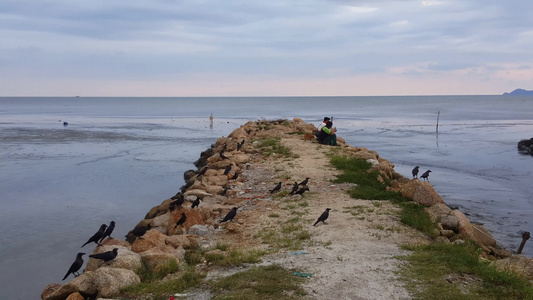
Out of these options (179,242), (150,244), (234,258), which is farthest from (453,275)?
(150,244)

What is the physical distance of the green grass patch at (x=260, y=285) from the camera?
592 centimetres

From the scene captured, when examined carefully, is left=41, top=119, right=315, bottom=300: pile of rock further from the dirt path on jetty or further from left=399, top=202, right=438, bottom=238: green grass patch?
left=399, top=202, right=438, bottom=238: green grass patch

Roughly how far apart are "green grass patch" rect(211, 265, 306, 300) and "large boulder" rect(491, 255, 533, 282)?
3.03m

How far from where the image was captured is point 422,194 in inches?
429

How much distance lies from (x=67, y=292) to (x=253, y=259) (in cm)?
271

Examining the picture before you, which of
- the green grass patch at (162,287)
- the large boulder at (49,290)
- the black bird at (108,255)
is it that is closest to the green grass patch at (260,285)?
the green grass patch at (162,287)

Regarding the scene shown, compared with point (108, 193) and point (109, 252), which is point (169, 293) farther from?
point (108, 193)

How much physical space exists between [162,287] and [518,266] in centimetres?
516

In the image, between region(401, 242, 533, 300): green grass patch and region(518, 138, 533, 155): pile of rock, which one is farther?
region(518, 138, 533, 155): pile of rock

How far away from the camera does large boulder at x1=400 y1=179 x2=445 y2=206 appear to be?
1077 centimetres

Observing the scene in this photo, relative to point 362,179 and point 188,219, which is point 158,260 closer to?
point 188,219

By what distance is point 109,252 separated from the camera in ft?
23.2

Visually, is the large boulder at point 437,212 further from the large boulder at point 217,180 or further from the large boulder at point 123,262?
the large boulder at point 217,180

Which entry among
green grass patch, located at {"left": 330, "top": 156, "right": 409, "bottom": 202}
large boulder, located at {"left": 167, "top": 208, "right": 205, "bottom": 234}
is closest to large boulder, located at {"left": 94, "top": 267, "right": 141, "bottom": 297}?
large boulder, located at {"left": 167, "top": 208, "right": 205, "bottom": 234}
